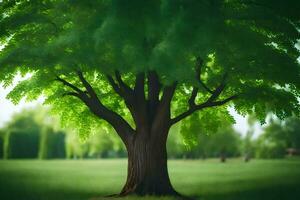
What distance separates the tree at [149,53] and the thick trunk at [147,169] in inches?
1.5

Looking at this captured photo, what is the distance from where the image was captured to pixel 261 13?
1297 cm

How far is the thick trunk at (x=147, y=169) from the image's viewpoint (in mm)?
15578

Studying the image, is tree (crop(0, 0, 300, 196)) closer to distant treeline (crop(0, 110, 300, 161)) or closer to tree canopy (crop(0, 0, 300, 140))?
tree canopy (crop(0, 0, 300, 140))

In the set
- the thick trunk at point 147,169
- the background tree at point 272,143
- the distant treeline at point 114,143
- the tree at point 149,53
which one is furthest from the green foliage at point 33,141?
the thick trunk at point 147,169

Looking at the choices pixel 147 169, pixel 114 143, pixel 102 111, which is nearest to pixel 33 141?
pixel 114 143

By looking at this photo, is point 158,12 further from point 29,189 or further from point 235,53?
point 29,189

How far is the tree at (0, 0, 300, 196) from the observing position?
10672 millimetres

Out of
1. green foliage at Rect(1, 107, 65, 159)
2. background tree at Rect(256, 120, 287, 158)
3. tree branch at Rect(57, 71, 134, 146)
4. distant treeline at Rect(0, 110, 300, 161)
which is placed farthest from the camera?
background tree at Rect(256, 120, 287, 158)

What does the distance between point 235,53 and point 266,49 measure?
39.2 inches

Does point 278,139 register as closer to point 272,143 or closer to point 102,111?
point 272,143

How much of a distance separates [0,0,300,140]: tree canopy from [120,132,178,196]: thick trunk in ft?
5.64

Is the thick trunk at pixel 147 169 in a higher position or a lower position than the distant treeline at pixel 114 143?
lower

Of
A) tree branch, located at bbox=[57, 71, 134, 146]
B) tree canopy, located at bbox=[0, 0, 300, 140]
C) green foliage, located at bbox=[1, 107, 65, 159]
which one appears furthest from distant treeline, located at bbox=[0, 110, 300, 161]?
tree canopy, located at bbox=[0, 0, 300, 140]

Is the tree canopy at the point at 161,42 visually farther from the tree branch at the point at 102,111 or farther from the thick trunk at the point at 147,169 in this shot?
the thick trunk at the point at 147,169
